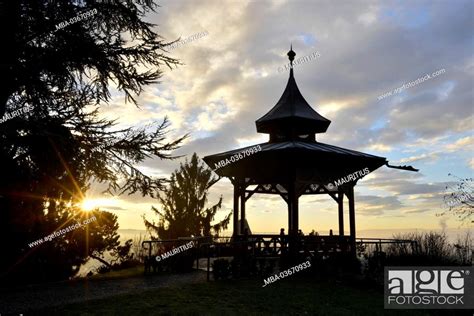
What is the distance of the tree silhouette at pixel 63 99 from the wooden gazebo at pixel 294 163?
16.6ft

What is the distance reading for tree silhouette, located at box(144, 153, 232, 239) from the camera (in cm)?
2664

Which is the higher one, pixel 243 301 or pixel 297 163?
pixel 297 163

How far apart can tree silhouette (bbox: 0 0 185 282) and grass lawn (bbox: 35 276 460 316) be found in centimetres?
271

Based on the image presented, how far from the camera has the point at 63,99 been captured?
8773 millimetres

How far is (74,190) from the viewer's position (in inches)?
395

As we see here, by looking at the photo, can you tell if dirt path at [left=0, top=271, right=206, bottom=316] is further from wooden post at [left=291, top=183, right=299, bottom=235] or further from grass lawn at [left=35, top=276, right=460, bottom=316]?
wooden post at [left=291, top=183, right=299, bottom=235]

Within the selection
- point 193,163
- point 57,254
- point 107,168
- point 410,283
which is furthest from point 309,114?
point 193,163

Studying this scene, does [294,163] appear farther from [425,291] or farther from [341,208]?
[425,291]

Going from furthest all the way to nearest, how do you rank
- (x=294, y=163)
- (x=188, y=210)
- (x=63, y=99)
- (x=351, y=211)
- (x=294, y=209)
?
1. (x=188, y=210)
2. (x=351, y=211)
3. (x=294, y=163)
4. (x=294, y=209)
5. (x=63, y=99)

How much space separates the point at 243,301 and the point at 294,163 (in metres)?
5.91

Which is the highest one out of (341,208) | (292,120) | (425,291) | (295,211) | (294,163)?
(292,120)

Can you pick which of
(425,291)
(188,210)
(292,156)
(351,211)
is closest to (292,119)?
(292,156)

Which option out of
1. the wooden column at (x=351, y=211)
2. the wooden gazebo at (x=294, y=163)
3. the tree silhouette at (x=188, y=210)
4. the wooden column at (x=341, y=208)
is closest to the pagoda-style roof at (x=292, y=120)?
the wooden gazebo at (x=294, y=163)

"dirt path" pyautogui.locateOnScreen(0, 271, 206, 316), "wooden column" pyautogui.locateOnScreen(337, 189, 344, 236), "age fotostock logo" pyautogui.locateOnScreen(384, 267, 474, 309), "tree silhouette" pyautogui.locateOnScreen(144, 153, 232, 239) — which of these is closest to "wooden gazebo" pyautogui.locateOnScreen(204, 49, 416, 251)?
"wooden column" pyautogui.locateOnScreen(337, 189, 344, 236)
